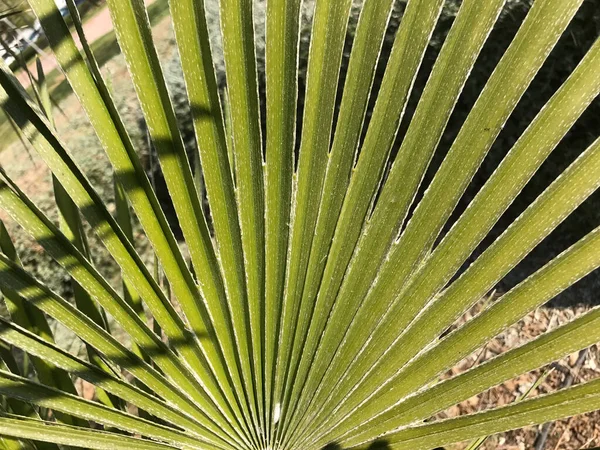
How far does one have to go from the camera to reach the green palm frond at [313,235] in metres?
0.70

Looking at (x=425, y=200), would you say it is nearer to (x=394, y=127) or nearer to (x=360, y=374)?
(x=394, y=127)

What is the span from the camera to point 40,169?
346 cm

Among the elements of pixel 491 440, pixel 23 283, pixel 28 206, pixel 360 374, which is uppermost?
pixel 28 206

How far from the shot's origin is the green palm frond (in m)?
0.70

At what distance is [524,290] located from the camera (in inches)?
29.7

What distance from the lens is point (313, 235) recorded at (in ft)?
2.77

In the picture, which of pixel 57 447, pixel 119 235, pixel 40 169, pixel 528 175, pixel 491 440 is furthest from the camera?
pixel 40 169

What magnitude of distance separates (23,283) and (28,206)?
124mm

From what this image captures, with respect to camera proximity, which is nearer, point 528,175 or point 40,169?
point 528,175

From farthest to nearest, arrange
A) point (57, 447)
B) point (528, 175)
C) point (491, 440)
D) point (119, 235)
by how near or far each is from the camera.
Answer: point (491, 440) < point (57, 447) < point (119, 235) < point (528, 175)

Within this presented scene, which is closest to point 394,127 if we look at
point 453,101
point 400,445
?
point 453,101

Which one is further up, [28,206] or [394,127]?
[394,127]

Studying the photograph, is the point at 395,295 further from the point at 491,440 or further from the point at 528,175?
the point at 491,440

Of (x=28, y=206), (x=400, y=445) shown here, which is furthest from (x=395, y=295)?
(x=28, y=206)
